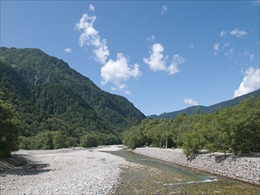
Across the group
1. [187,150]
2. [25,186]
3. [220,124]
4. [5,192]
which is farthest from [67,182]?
[187,150]

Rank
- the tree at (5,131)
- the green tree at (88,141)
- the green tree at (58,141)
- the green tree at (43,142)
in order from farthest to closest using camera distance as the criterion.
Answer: the green tree at (88,141) < the green tree at (58,141) < the green tree at (43,142) < the tree at (5,131)

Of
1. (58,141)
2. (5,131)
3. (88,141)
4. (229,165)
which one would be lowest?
(229,165)

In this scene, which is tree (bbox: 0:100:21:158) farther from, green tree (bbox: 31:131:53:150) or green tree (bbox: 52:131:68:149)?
green tree (bbox: 52:131:68:149)

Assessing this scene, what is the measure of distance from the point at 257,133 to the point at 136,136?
7726cm

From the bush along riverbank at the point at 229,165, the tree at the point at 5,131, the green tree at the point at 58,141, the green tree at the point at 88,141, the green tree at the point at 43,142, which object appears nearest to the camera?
the bush along riverbank at the point at 229,165

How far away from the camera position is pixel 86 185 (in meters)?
24.3

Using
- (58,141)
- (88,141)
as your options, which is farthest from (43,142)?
(88,141)

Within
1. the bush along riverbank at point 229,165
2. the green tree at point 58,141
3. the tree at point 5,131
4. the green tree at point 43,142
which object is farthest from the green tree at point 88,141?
the tree at point 5,131

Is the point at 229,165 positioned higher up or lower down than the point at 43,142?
lower down

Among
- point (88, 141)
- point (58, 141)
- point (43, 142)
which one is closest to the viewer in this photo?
point (43, 142)

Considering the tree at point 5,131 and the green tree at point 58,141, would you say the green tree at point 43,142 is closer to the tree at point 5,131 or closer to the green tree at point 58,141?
the green tree at point 58,141

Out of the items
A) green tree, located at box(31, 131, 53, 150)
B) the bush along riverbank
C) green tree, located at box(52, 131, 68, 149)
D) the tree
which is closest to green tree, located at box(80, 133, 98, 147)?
green tree, located at box(52, 131, 68, 149)

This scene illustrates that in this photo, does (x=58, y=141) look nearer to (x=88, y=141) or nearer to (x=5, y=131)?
(x=88, y=141)

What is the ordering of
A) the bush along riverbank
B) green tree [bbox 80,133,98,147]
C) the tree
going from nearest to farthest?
the bush along riverbank
the tree
green tree [bbox 80,133,98,147]
